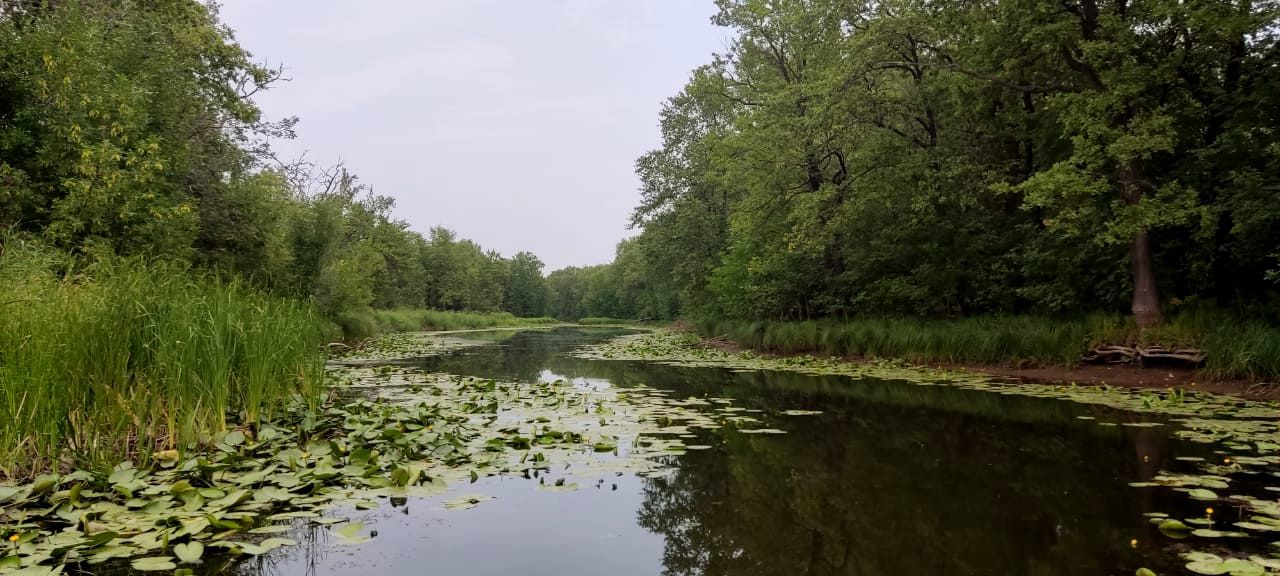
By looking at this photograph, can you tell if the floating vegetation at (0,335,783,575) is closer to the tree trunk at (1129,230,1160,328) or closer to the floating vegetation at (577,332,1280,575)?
the floating vegetation at (577,332,1280,575)

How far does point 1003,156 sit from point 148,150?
1810 cm

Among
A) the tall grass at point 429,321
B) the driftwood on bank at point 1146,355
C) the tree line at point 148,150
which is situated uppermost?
the tree line at point 148,150

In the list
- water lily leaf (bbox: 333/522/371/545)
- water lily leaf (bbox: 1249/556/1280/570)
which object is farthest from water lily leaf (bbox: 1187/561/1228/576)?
water lily leaf (bbox: 333/522/371/545)

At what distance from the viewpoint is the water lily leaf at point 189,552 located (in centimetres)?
298

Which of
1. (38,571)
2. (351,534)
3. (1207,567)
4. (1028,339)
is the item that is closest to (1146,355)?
(1028,339)

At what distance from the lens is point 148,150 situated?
33.7 ft

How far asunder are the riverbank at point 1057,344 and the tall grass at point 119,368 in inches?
493

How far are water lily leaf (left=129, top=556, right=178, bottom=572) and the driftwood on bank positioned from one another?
13059 millimetres

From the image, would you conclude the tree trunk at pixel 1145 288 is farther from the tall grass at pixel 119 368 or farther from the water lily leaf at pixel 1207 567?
the tall grass at pixel 119 368

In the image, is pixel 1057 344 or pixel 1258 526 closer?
pixel 1258 526

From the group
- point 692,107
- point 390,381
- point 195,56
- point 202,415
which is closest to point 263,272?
point 195,56

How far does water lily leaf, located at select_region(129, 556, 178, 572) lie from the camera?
2.99m

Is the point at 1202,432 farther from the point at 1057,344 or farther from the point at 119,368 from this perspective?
the point at 119,368

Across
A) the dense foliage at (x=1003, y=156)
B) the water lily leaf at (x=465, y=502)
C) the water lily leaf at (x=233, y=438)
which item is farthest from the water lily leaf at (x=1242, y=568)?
the dense foliage at (x=1003, y=156)
